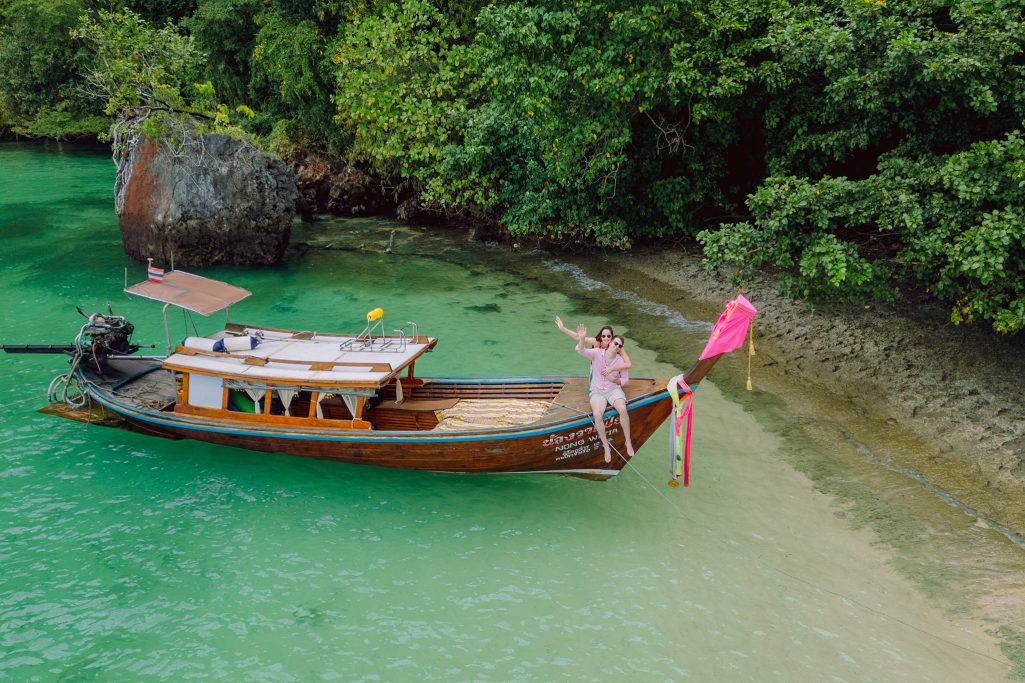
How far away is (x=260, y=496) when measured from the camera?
947 centimetres

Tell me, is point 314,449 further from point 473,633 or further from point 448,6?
point 448,6

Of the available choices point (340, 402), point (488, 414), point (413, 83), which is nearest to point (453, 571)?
point (488, 414)

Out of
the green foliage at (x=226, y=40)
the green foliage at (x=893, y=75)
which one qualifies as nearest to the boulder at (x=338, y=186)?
the green foliage at (x=226, y=40)

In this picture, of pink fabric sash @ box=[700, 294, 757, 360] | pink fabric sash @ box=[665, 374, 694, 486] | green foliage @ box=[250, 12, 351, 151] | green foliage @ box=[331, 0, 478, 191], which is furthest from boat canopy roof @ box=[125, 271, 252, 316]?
green foliage @ box=[250, 12, 351, 151]

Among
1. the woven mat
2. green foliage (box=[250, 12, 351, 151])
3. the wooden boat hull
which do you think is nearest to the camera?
the wooden boat hull

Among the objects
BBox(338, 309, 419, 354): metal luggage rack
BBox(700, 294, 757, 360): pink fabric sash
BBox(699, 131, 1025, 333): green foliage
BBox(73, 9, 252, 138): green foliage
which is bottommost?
BBox(338, 309, 419, 354): metal luggage rack

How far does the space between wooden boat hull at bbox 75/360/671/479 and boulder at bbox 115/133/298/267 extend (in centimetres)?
927

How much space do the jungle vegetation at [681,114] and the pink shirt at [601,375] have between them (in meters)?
3.88

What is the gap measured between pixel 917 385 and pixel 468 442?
283 inches

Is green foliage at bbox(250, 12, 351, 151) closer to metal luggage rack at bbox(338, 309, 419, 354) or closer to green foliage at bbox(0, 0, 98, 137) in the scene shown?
green foliage at bbox(0, 0, 98, 137)

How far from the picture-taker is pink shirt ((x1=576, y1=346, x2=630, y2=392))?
884 cm

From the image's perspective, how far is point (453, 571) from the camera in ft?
26.3

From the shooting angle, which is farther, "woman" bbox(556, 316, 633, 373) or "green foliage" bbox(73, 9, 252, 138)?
"green foliage" bbox(73, 9, 252, 138)

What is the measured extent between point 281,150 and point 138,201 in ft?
22.0
